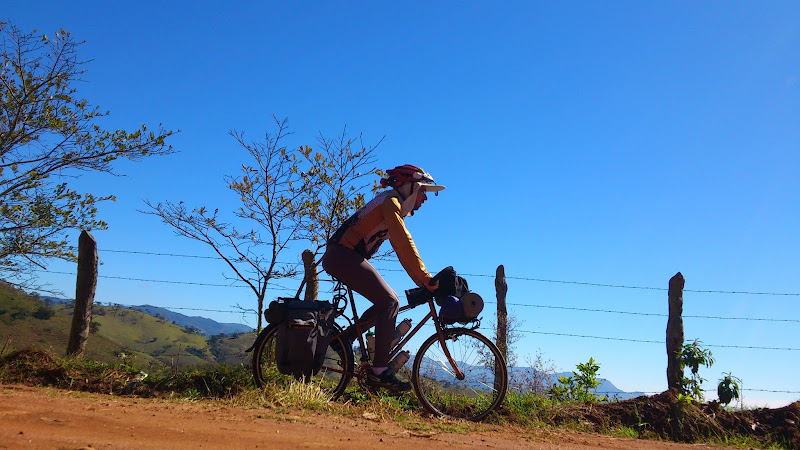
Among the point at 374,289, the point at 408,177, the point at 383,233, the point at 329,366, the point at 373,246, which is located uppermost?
the point at 408,177

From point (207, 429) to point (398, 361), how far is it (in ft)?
6.17

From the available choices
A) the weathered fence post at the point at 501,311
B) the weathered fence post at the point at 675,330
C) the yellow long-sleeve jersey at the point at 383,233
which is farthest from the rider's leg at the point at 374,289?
the weathered fence post at the point at 675,330

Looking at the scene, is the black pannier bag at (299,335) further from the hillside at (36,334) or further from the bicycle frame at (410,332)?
the hillside at (36,334)

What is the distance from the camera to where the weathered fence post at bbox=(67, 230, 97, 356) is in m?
6.73

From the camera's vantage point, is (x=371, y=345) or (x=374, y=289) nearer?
(x=374, y=289)

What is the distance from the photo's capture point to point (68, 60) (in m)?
11.1

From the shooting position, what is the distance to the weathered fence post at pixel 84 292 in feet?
22.1

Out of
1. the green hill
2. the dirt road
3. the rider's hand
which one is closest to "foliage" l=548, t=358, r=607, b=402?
the dirt road

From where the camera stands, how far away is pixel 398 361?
4.96m

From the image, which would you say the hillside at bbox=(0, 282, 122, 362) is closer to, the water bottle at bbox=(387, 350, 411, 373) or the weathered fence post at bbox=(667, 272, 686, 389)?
the water bottle at bbox=(387, 350, 411, 373)

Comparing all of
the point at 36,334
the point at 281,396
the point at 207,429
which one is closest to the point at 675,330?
the point at 281,396

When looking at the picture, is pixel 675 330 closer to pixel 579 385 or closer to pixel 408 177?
pixel 579 385

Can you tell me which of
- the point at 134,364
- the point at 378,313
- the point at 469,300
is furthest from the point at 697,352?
the point at 134,364

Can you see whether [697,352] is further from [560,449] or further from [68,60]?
[68,60]
